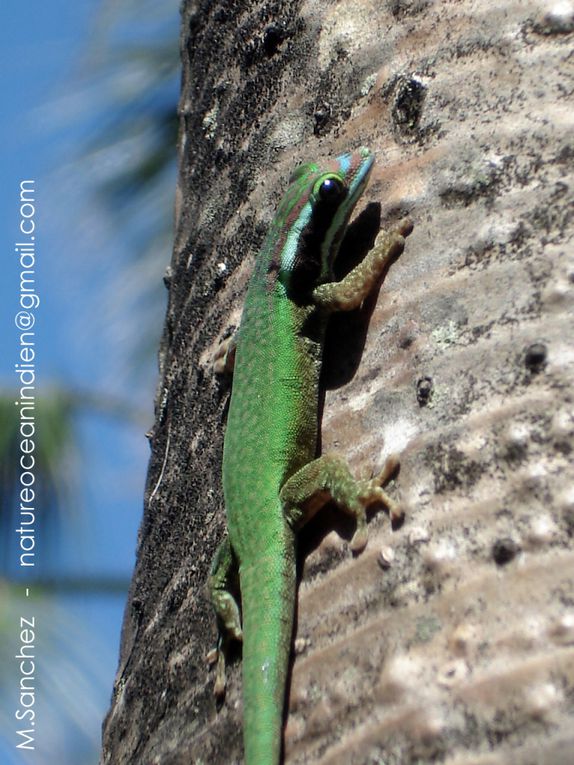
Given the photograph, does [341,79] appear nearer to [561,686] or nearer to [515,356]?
[515,356]

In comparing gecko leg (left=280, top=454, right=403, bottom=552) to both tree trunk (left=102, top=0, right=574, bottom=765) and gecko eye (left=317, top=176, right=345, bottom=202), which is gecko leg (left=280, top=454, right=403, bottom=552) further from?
gecko eye (left=317, top=176, right=345, bottom=202)

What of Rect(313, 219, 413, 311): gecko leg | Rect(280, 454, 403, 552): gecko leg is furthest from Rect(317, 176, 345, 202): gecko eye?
Rect(280, 454, 403, 552): gecko leg

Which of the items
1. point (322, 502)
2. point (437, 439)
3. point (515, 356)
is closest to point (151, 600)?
point (322, 502)

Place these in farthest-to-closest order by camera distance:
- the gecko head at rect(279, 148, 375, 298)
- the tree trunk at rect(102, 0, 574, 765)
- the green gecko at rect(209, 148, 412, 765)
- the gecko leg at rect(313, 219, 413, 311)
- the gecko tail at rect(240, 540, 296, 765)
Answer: the gecko head at rect(279, 148, 375, 298)
the gecko leg at rect(313, 219, 413, 311)
the green gecko at rect(209, 148, 412, 765)
the gecko tail at rect(240, 540, 296, 765)
the tree trunk at rect(102, 0, 574, 765)

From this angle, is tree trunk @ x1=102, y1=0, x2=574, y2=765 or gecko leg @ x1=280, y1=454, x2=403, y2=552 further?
gecko leg @ x1=280, y1=454, x2=403, y2=552

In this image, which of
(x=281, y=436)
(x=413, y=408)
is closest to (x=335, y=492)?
(x=413, y=408)

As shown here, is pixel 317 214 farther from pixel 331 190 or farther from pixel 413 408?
pixel 413 408

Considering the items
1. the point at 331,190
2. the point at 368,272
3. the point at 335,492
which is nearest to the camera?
the point at 335,492
